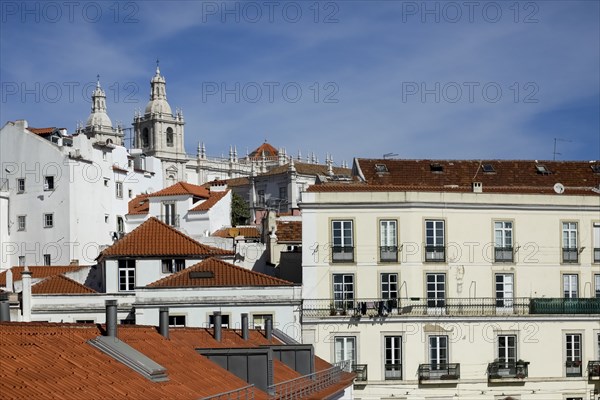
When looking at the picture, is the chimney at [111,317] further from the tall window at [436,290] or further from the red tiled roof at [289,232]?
the red tiled roof at [289,232]

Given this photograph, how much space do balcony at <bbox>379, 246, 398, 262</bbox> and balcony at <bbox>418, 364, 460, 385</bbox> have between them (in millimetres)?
4998

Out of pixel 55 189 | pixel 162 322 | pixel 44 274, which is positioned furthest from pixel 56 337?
pixel 55 189

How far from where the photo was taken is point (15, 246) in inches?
3615

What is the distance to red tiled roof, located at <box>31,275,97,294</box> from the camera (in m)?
60.7

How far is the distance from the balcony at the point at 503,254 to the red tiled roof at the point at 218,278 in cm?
980

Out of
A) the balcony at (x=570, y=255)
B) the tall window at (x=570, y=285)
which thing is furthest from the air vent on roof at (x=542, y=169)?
the tall window at (x=570, y=285)

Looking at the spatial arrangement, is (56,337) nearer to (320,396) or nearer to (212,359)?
(212,359)

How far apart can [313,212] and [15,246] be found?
39070 mm

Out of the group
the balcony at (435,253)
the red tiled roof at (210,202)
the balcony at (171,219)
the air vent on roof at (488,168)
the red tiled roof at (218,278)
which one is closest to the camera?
the red tiled roof at (218,278)

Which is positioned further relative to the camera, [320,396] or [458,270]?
[458,270]

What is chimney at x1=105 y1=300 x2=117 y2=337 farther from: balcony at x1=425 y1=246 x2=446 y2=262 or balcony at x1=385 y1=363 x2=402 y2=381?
balcony at x1=425 y1=246 x2=446 y2=262

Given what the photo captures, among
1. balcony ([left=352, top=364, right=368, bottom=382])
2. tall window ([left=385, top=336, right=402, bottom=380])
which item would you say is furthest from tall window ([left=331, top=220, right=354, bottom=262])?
balcony ([left=352, top=364, right=368, bottom=382])

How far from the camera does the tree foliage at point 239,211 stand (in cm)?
13550

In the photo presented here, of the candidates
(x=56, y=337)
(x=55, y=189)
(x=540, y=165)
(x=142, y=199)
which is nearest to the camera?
(x=56, y=337)
